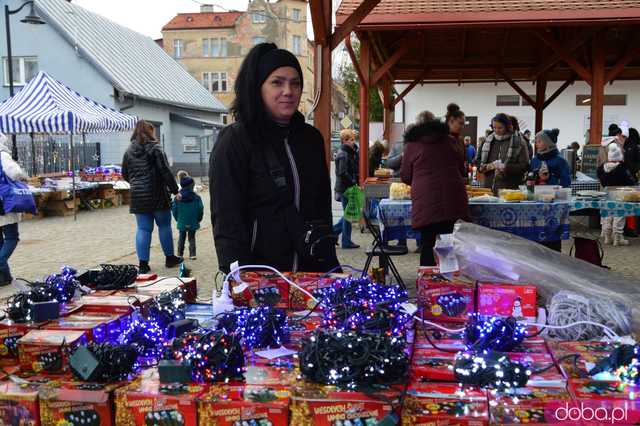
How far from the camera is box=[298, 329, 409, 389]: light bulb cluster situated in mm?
1734

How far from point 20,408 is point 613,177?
10040 mm

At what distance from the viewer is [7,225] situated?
734 centimetres

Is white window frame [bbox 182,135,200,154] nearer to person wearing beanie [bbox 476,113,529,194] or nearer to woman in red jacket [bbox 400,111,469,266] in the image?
person wearing beanie [bbox 476,113,529,194]

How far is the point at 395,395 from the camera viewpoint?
1.67 meters

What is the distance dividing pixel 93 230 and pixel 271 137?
11154 mm

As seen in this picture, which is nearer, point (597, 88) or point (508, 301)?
point (508, 301)

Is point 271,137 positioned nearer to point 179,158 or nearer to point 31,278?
point 31,278

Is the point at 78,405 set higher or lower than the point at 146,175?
lower

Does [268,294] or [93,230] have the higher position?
[268,294]

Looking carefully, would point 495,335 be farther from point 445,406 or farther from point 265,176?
point 265,176

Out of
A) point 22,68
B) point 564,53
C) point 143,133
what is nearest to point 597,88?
point 564,53

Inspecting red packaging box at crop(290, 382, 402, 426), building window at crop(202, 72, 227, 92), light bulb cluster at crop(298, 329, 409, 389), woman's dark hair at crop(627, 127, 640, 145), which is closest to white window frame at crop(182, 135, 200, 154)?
building window at crop(202, 72, 227, 92)

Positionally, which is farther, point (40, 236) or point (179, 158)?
point (179, 158)

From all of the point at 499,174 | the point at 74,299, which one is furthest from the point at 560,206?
the point at 74,299
